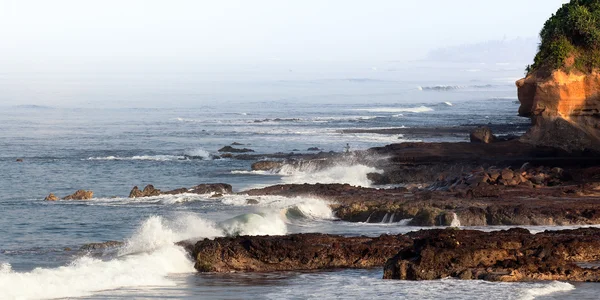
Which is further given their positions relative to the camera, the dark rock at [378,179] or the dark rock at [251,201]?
the dark rock at [378,179]

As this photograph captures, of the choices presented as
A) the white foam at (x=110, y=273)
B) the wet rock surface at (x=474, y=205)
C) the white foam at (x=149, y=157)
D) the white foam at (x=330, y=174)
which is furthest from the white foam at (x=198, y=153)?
the white foam at (x=110, y=273)

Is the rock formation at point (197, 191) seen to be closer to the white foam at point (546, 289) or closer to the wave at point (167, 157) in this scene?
the wave at point (167, 157)

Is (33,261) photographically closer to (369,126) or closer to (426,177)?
(426,177)

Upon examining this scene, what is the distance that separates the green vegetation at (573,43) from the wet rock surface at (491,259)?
17495mm

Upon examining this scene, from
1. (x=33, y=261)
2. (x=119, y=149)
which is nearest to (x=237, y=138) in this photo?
(x=119, y=149)

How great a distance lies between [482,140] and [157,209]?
1568cm

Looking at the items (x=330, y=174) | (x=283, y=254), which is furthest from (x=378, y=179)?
(x=283, y=254)

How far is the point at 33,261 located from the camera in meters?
21.9

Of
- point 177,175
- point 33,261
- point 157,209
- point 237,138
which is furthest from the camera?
point 237,138

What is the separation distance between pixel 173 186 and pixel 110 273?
19.2m

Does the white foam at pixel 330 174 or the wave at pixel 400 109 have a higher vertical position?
the wave at pixel 400 109

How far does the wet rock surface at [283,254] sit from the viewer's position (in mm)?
19656

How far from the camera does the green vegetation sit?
35.8 meters

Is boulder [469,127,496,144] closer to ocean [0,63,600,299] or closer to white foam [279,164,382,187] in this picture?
white foam [279,164,382,187]
